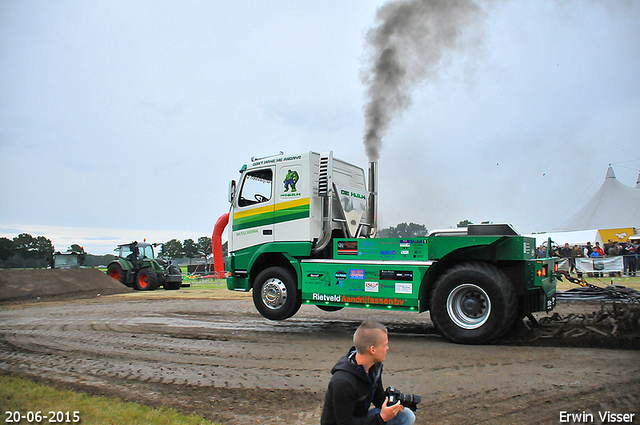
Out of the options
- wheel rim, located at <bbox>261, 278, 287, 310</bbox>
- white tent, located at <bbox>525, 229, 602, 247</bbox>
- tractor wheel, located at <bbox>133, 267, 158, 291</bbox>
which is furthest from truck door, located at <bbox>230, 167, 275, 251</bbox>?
white tent, located at <bbox>525, 229, 602, 247</bbox>

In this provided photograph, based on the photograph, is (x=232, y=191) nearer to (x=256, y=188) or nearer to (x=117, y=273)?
(x=256, y=188)

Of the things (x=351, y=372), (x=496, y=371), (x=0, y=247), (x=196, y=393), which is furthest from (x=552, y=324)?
(x=0, y=247)

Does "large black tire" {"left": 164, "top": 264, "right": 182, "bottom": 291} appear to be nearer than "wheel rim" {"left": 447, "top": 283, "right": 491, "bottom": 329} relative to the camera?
No

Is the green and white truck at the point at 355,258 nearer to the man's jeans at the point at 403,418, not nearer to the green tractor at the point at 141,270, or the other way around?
the man's jeans at the point at 403,418

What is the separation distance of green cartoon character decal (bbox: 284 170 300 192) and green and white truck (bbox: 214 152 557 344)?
0.8 inches

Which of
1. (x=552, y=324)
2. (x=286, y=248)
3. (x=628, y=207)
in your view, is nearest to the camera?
(x=552, y=324)

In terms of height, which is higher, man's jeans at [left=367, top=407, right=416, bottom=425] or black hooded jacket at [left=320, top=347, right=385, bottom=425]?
black hooded jacket at [left=320, top=347, right=385, bottom=425]

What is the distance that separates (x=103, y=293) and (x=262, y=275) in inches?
520

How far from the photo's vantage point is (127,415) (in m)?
4.15

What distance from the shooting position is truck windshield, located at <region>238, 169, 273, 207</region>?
365 inches

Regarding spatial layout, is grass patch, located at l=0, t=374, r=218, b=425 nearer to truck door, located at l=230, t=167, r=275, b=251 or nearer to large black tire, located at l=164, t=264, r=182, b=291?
truck door, located at l=230, t=167, r=275, b=251

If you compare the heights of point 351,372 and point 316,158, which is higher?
point 316,158

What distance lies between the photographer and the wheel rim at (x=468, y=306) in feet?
23.1

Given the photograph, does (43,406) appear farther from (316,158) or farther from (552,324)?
(552,324)
